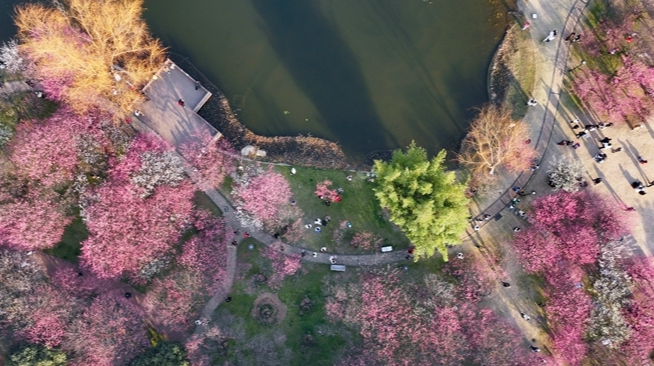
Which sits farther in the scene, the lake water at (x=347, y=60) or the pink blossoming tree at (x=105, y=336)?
the lake water at (x=347, y=60)

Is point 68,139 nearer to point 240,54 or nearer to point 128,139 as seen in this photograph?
point 128,139

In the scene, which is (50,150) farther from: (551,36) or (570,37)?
(570,37)

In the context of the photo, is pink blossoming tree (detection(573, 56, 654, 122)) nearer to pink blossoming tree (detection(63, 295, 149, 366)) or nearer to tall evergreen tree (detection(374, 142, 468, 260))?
tall evergreen tree (detection(374, 142, 468, 260))

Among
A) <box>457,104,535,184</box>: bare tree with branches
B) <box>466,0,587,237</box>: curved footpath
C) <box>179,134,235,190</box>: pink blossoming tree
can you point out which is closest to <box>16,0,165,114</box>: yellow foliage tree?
<box>179,134,235,190</box>: pink blossoming tree

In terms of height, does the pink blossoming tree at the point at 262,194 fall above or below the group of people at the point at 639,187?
below

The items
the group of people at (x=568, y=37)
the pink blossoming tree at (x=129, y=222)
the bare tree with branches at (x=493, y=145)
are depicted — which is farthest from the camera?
the group of people at (x=568, y=37)

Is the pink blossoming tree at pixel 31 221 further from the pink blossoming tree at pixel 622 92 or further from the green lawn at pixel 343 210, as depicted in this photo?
the pink blossoming tree at pixel 622 92

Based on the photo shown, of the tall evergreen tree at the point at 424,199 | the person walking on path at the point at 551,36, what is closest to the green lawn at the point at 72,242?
the tall evergreen tree at the point at 424,199

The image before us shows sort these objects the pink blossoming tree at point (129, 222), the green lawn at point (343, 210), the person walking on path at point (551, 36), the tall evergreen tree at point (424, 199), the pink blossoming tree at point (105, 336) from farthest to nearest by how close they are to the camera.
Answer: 1. the person walking on path at point (551, 36)
2. the green lawn at point (343, 210)
3. the pink blossoming tree at point (129, 222)
4. the pink blossoming tree at point (105, 336)
5. the tall evergreen tree at point (424, 199)

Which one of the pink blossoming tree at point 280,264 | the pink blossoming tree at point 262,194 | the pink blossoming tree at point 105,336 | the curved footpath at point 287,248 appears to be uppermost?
the pink blossoming tree at point 262,194
